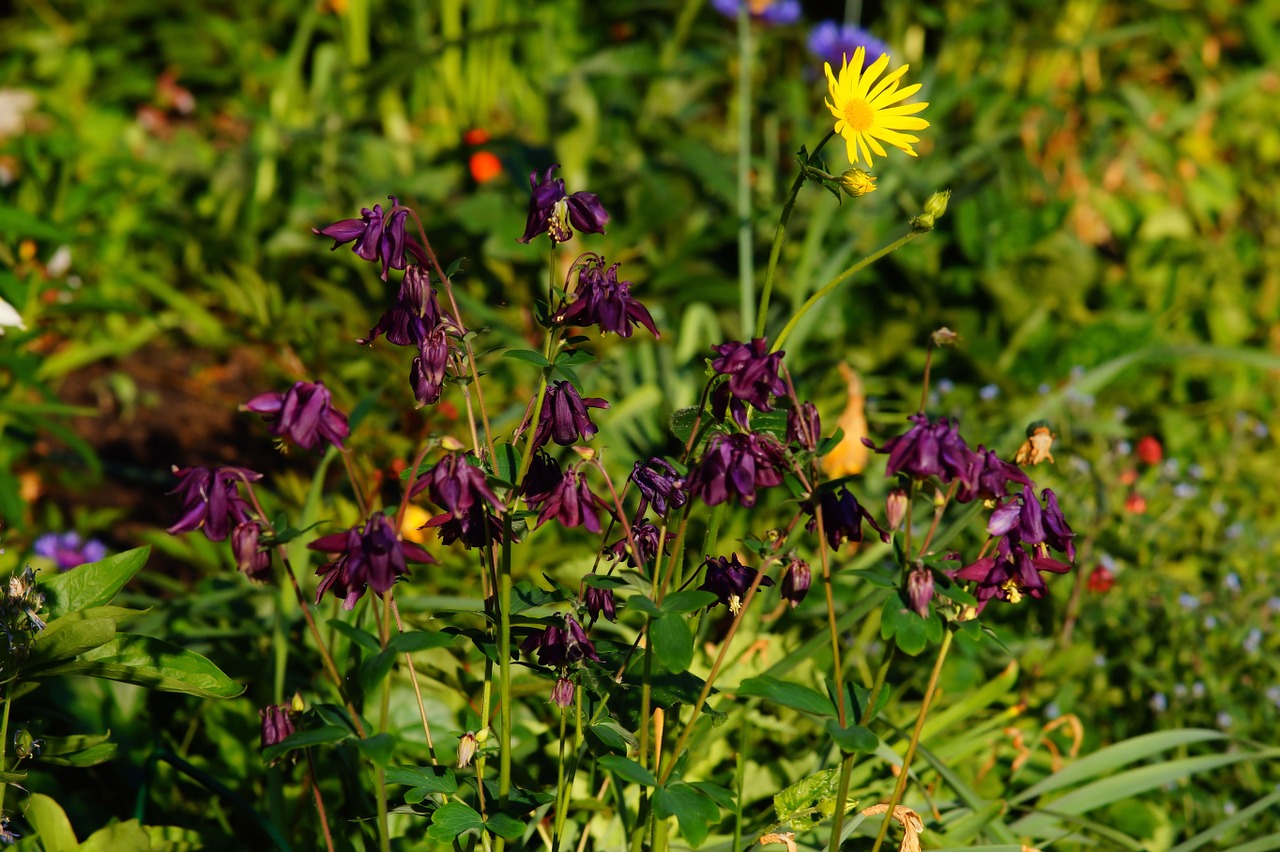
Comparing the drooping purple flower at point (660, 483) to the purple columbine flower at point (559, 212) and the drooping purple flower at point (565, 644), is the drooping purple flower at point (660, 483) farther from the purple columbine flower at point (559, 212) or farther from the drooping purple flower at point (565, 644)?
the purple columbine flower at point (559, 212)

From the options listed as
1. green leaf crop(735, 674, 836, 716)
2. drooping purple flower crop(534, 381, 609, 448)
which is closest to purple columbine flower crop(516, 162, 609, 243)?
drooping purple flower crop(534, 381, 609, 448)

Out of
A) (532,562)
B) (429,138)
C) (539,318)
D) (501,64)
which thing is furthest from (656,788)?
(501,64)

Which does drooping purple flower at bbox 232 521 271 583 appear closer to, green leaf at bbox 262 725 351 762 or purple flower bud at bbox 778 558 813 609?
green leaf at bbox 262 725 351 762

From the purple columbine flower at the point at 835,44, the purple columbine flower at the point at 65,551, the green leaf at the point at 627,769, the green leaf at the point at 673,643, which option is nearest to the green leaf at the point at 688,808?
the green leaf at the point at 627,769

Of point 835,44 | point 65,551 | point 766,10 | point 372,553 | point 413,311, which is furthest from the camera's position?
point 766,10

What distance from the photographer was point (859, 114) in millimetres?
1223

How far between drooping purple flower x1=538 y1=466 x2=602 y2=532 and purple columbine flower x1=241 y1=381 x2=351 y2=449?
0.20m

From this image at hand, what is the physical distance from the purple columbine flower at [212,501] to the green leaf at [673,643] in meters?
0.38

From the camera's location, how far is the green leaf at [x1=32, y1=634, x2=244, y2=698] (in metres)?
1.18

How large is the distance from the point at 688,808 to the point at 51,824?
0.80m

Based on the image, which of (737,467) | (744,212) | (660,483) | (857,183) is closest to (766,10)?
(744,212)

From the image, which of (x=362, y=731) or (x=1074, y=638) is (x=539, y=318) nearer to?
(x=362, y=731)

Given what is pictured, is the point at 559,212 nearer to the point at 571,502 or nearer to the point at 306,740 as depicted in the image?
the point at 571,502

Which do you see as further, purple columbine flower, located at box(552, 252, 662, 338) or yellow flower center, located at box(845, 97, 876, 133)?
yellow flower center, located at box(845, 97, 876, 133)
